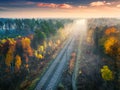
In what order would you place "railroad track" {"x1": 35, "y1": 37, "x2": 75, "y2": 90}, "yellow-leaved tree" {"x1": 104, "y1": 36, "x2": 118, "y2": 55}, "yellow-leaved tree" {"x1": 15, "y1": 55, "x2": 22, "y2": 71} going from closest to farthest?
"railroad track" {"x1": 35, "y1": 37, "x2": 75, "y2": 90}
"yellow-leaved tree" {"x1": 104, "y1": 36, "x2": 118, "y2": 55}
"yellow-leaved tree" {"x1": 15, "y1": 55, "x2": 22, "y2": 71}

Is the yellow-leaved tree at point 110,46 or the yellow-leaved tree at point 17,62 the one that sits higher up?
the yellow-leaved tree at point 110,46

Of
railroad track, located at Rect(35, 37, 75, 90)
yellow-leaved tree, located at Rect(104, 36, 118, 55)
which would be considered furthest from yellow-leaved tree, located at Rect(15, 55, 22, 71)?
yellow-leaved tree, located at Rect(104, 36, 118, 55)

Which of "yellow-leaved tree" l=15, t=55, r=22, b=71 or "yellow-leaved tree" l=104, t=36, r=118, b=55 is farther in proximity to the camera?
"yellow-leaved tree" l=15, t=55, r=22, b=71

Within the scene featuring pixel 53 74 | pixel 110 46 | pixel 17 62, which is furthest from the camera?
pixel 17 62

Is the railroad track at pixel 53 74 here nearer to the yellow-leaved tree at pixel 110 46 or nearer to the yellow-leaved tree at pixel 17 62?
the yellow-leaved tree at pixel 17 62

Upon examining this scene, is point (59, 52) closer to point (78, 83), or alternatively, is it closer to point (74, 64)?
point (74, 64)

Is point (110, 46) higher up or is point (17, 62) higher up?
point (110, 46)

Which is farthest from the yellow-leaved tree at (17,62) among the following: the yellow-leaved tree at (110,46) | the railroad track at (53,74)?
the yellow-leaved tree at (110,46)

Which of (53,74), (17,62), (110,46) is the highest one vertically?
(110,46)

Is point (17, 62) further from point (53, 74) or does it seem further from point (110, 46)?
point (110, 46)

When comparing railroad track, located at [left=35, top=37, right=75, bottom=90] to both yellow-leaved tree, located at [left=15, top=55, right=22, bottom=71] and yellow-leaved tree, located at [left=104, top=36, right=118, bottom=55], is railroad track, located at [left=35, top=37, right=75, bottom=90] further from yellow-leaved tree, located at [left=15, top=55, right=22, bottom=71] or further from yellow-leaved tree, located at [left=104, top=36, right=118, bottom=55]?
yellow-leaved tree, located at [left=104, top=36, right=118, bottom=55]

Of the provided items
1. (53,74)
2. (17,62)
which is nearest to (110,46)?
(53,74)

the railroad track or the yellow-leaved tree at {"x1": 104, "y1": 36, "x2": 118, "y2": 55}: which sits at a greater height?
the yellow-leaved tree at {"x1": 104, "y1": 36, "x2": 118, "y2": 55}
